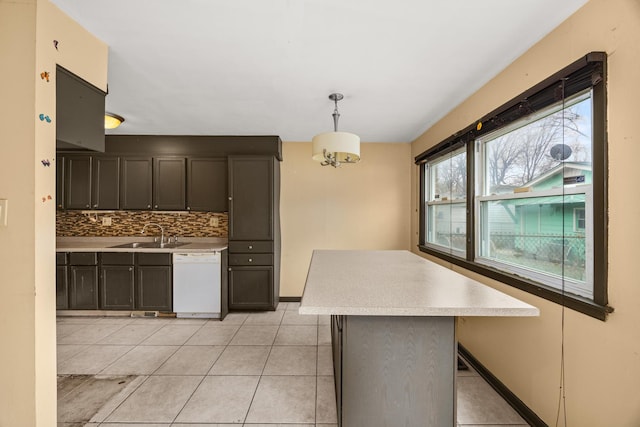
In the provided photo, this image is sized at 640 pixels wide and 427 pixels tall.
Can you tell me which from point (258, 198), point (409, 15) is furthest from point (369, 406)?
point (258, 198)

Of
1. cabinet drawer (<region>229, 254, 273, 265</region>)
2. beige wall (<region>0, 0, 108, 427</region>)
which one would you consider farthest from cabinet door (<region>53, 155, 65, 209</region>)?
beige wall (<region>0, 0, 108, 427</region>)

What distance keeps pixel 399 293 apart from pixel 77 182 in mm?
4567

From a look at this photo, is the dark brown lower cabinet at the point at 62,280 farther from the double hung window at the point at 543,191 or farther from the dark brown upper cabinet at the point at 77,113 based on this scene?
the double hung window at the point at 543,191

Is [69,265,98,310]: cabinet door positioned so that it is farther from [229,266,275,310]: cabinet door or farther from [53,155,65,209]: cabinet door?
[229,266,275,310]: cabinet door

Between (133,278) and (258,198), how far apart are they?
75.1 inches

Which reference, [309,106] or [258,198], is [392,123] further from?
[258,198]

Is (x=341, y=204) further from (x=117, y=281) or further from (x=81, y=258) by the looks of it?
(x=81, y=258)

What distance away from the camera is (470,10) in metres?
1.49

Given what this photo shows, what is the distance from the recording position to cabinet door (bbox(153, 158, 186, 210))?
153 inches

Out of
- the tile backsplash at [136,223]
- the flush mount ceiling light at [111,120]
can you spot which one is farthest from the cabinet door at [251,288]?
the flush mount ceiling light at [111,120]

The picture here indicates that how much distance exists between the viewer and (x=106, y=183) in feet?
12.6

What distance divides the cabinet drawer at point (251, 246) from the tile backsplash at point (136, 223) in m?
0.43

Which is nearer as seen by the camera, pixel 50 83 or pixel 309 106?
pixel 50 83

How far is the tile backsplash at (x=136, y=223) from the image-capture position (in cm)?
408
